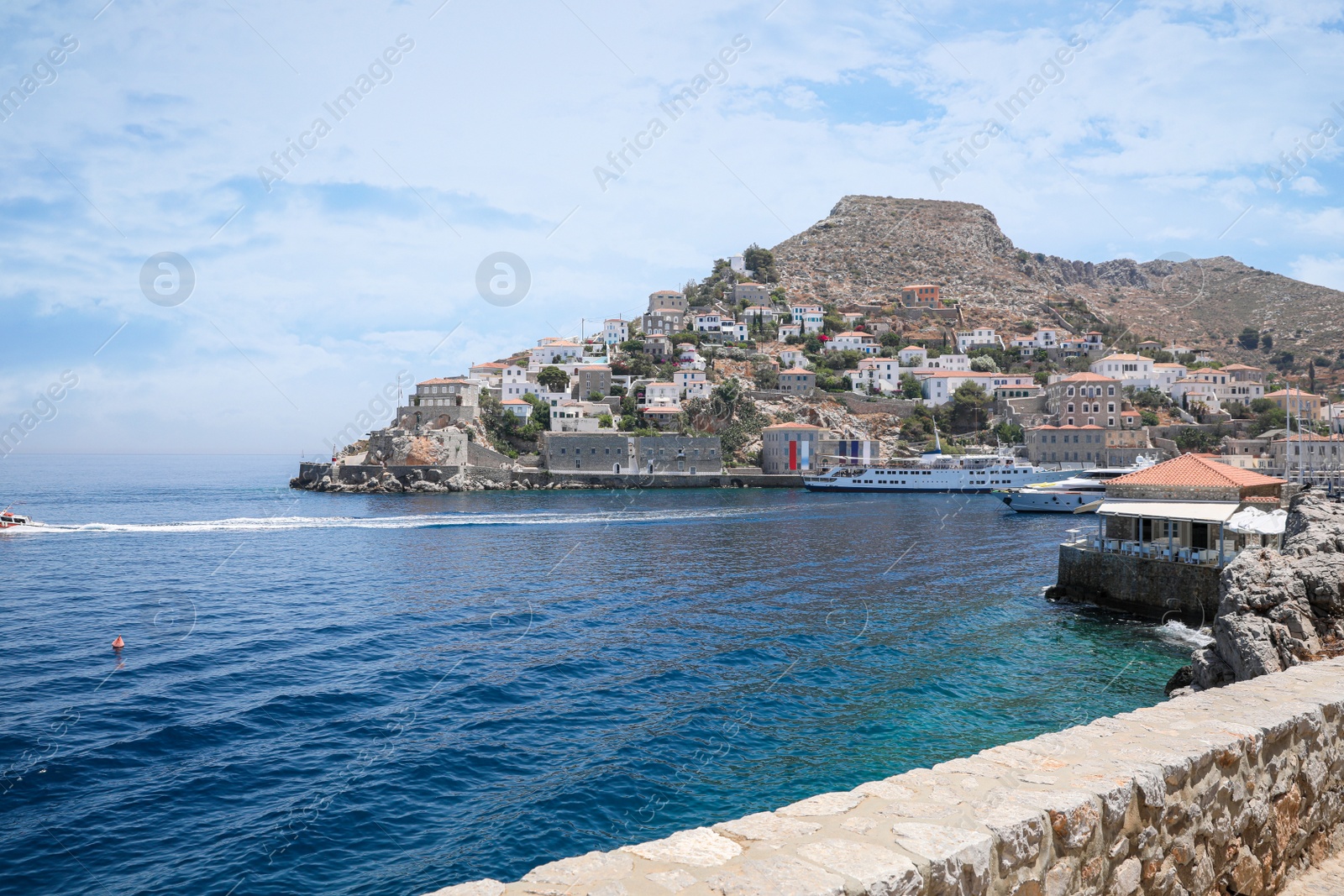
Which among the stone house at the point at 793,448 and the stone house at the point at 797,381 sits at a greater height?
the stone house at the point at 797,381

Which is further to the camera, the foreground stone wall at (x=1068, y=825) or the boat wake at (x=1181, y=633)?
the boat wake at (x=1181, y=633)

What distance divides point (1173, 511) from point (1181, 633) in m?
3.74

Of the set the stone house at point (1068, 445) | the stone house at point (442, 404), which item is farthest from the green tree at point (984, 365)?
the stone house at point (442, 404)

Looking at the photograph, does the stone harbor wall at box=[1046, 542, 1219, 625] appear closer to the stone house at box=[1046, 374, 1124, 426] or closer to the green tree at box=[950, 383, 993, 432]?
the stone house at box=[1046, 374, 1124, 426]


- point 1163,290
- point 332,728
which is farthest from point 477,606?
point 1163,290

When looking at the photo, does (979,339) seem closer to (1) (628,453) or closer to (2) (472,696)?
(1) (628,453)

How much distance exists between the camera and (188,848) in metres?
7.83

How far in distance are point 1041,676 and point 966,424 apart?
7397 cm

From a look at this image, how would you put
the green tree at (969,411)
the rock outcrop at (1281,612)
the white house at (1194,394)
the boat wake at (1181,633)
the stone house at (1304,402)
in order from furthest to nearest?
the green tree at (969,411) → the white house at (1194,394) → the stone house at (1304,402) → the boat wake at (1181,633) → the rock outcrop at (1281,612)

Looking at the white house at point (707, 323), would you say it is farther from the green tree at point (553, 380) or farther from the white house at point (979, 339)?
the white house at point (979, 339)

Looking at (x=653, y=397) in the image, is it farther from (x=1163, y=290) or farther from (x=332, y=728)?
(x=1163, y=290)

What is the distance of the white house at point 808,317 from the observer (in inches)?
4345

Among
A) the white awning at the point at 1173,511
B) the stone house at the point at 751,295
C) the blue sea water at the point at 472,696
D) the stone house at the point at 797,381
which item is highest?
the stone house at the point at 751,295

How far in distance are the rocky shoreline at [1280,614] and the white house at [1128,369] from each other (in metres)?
85.6
